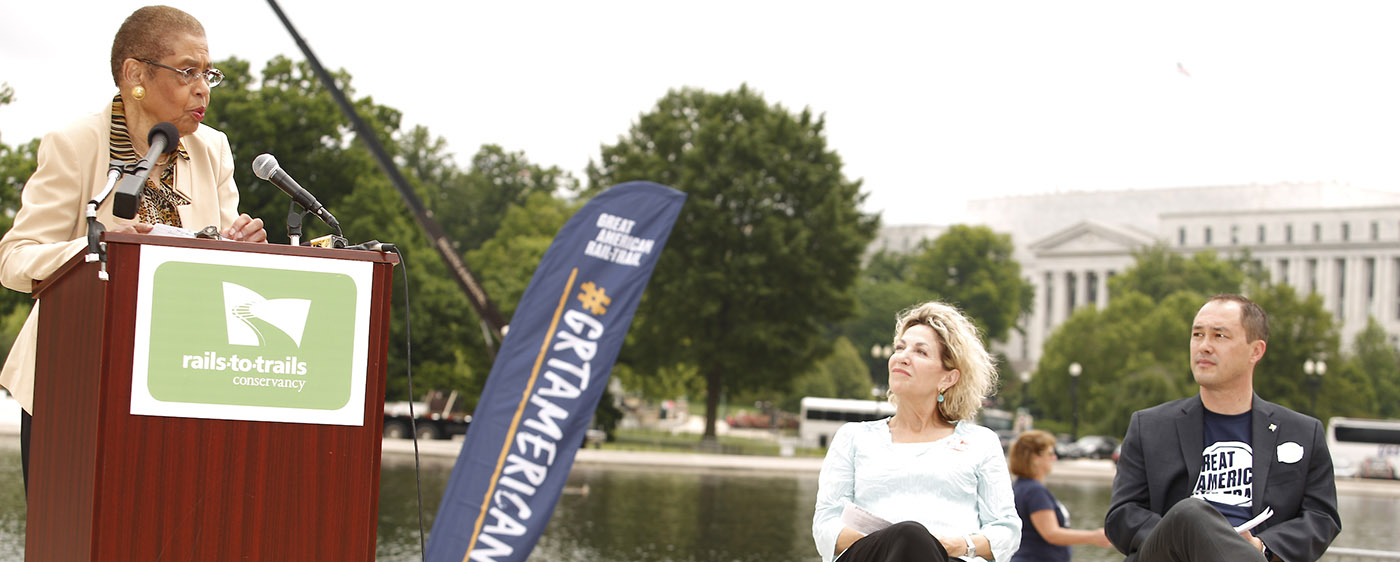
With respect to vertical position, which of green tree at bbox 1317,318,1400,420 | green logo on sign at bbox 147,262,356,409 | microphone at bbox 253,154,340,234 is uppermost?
microphone at bbox 253,154,340,234

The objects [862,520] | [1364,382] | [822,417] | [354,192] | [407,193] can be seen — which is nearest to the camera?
[862,520]

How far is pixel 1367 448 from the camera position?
48594 millimetres

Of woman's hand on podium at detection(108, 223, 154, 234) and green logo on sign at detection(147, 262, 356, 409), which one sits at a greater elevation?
woman's hand on podium at detection(108, 223, 154, 234)

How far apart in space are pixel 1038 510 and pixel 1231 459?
269cm

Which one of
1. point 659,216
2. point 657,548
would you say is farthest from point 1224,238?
point 659,216

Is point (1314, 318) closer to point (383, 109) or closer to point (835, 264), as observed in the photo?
point (835, 264)

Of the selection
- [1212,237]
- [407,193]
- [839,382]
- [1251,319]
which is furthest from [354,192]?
[1212,237]

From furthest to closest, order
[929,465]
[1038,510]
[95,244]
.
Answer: [1038,510] → [929,465] → [95,244]

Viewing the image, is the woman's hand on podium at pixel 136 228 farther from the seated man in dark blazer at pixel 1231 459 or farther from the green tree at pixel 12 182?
the green tree at pixel 12 182

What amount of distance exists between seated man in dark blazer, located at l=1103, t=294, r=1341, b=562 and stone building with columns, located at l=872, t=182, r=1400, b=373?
3799 inches

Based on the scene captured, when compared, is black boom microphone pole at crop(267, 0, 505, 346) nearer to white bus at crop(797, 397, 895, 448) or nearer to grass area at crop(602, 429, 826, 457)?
grass area at crop(602, 429, 826, 457)

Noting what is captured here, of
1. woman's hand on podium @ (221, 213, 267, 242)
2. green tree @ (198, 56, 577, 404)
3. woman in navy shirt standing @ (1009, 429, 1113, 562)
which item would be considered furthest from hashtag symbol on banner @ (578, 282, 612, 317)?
green tree @ (198, 56, 577, 404)

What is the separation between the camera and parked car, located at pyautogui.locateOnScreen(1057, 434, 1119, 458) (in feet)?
178

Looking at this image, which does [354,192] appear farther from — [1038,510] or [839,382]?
[839,382]
